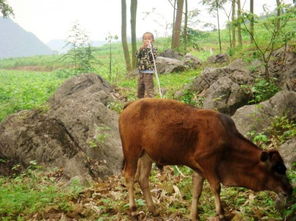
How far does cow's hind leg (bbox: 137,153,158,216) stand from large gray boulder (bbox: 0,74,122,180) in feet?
8.66

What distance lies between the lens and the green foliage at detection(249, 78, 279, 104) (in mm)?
9930

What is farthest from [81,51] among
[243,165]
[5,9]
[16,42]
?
[16,42]

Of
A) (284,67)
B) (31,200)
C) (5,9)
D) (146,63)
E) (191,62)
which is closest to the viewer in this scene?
(31,200)

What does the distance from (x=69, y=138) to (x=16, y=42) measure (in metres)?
150

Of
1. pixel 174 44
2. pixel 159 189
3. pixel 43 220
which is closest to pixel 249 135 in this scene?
pixel 159 189

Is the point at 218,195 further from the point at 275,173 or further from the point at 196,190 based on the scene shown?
the point at 275,173

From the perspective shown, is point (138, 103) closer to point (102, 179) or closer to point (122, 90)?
point (102, 179)

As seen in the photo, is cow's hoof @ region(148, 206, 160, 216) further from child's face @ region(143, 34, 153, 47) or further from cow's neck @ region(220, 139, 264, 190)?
child's face @ region(143, 34, 153, 47)

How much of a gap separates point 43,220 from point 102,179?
99.1 inches

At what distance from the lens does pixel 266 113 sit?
8297mm

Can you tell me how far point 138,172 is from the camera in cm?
604

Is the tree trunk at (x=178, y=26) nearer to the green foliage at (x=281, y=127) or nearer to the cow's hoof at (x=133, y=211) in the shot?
the green foliage at (x=281, y=127)

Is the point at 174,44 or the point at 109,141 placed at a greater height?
the point at 174,44

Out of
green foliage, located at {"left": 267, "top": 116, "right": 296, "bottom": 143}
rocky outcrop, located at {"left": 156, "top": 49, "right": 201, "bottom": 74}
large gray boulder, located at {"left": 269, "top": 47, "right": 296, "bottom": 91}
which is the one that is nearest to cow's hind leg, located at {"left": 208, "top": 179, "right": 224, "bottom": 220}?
green foliage, located at {"left": 267, "top": 116, "right": 296, "bottom": 143}
